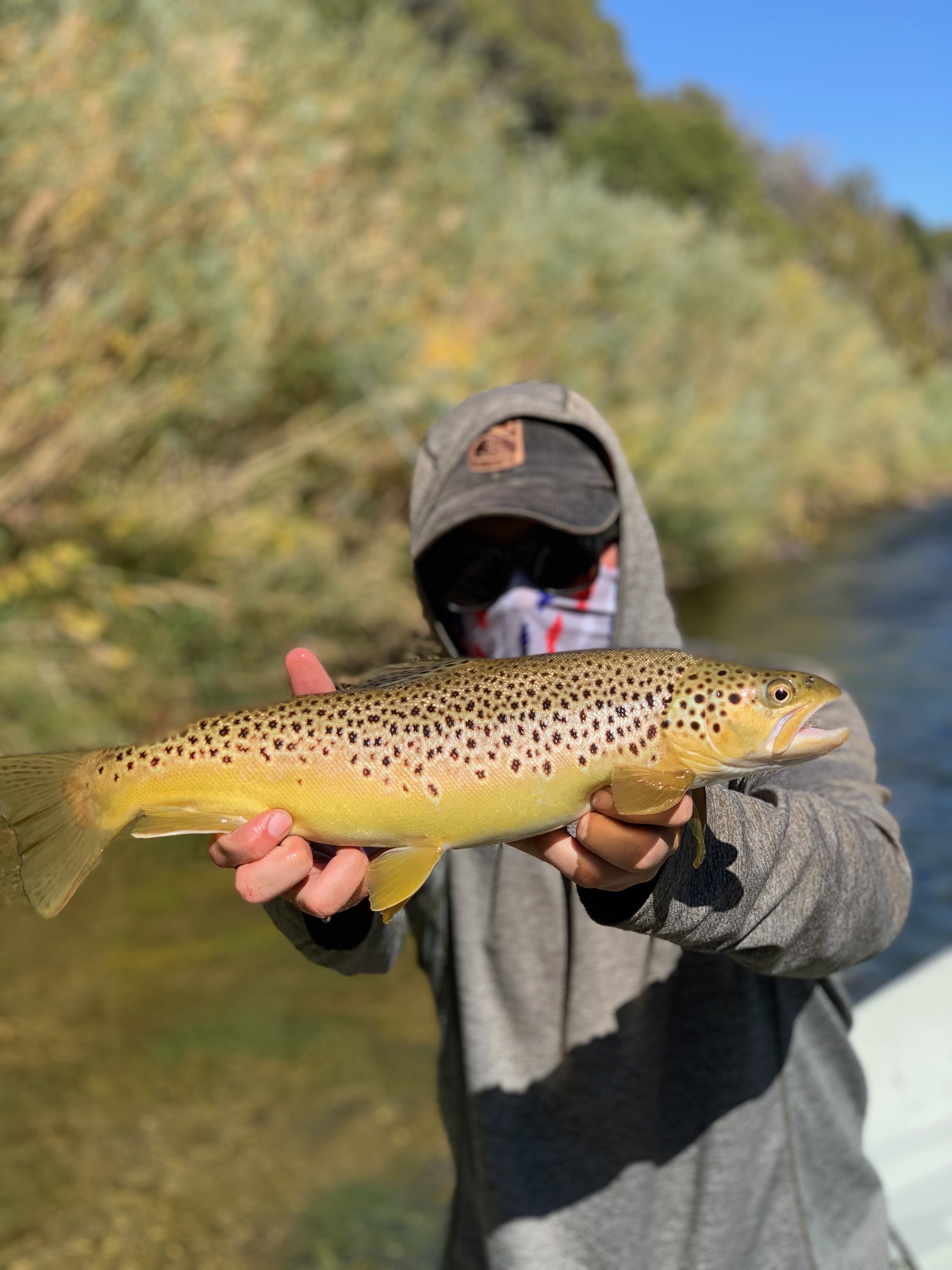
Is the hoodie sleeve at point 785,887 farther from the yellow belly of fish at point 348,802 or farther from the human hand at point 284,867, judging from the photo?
the human hand at point 284,867

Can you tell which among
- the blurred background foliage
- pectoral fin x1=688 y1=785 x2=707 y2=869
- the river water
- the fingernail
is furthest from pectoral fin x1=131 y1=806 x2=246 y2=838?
the river water

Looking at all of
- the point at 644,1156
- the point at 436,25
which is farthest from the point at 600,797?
the point at 436,25

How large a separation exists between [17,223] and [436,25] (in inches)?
1122

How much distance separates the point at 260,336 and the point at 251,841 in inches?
309

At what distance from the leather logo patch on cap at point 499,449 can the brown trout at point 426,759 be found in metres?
0.69

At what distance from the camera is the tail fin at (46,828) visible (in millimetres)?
1956

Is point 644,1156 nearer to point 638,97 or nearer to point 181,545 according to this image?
point 181,545

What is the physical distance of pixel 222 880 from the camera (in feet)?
25.1

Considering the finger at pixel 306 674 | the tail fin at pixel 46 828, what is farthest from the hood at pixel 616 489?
the tail fin at pixel 46 828

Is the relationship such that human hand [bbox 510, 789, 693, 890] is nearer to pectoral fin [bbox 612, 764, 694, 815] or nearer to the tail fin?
pectoral fin [bbox 612, 764, 694, 815]

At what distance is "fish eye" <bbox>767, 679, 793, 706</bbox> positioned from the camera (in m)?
1.89

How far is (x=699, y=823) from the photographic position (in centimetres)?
175

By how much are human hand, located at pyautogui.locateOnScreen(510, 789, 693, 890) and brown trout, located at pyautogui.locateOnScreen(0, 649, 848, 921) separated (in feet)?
0.20

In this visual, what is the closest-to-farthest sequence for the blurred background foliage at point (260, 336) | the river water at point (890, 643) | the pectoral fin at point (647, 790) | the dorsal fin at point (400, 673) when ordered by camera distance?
the pectoral fin at point (647, 790), the dorsal fin at point (400, 673), the blurred background foliage at point (260, 336), the river water at point (890, 643)
